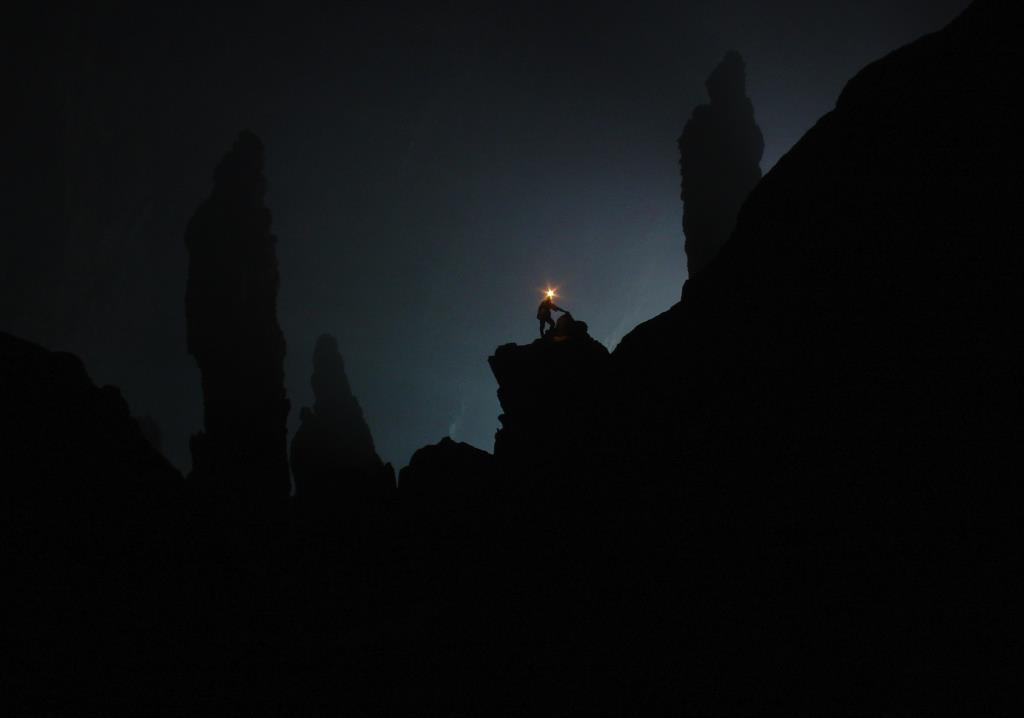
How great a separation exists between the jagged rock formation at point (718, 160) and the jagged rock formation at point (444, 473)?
37.9 meters

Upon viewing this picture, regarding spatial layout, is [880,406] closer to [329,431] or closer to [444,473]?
[444,473]

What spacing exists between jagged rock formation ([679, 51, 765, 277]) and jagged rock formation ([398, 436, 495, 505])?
1492 inches

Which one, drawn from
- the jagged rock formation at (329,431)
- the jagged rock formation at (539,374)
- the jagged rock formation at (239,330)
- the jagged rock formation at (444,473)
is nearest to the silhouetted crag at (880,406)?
the jagged rock formation at (539,374)

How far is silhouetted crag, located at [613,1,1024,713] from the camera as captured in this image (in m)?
5.15

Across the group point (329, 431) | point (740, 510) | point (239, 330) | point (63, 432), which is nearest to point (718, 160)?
point (239, 330)

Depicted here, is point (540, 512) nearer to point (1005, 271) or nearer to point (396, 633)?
point (396, 633)

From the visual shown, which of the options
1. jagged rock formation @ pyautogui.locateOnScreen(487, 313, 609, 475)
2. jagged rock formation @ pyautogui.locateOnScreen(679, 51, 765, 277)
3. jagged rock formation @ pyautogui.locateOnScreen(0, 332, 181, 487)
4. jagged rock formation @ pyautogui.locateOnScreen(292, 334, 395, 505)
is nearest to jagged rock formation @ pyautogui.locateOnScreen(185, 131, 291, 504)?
jagged rock formation @ pyautogui.locateOnScreen(292, 334, 395, 505)

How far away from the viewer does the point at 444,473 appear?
94.6ft

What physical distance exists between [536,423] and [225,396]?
38765 millimetres

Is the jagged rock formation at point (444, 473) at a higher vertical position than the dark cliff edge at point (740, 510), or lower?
higher

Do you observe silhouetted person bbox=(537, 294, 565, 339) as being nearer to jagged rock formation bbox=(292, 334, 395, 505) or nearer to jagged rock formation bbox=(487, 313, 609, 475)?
jagged rock formation bbox=(487, 313, 609, 475)

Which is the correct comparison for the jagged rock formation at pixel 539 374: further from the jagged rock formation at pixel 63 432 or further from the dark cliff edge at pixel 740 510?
the jagged rock formation at pixel 63 432

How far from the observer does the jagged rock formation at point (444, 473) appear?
25141 mm

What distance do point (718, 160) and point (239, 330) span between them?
56.1 meters
